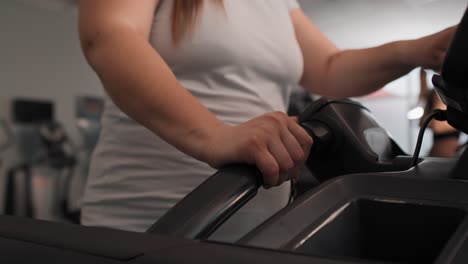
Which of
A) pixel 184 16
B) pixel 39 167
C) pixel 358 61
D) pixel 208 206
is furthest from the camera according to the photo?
pixel 39 167

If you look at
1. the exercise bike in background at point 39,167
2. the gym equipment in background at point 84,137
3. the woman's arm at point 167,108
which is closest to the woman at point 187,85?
the woman's arm at point 167,108

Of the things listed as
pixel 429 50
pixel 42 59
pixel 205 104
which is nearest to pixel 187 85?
pixel 205 104

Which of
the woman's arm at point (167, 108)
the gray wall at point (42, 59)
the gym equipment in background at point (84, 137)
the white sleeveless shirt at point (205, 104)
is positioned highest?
the woman's arm at point (167, 108)

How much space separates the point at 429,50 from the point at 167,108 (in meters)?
0.39

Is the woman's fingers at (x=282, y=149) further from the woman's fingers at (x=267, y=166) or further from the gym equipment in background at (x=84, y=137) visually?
the gym equipment in background at (x=84, y=137)

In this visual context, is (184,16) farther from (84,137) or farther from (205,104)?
(84,137)

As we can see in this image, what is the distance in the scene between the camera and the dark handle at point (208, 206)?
0.34 metres

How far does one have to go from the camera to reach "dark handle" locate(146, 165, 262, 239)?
0.34 metres

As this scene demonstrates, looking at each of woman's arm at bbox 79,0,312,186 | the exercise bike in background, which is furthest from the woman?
the exercise bike in background

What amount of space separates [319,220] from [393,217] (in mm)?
59

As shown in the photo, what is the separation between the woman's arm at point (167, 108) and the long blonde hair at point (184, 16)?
0.08 m

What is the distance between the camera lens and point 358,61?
0.84 metres

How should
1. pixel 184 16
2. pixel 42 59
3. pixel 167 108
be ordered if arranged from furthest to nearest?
1. pixel 42 59
2. pixel 184 16
3. pixel 167 108

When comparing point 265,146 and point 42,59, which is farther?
point 42,59
